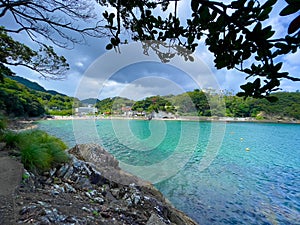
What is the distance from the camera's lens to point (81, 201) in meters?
2.52

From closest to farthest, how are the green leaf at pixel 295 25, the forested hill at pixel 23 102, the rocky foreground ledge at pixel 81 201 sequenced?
the green leaf at pixel 295 25
the rocky foreground ledge at pixel 81 201
the forested hill at pixel 23 102

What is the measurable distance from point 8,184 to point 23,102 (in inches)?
1177

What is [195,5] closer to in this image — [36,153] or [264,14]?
[264,14]

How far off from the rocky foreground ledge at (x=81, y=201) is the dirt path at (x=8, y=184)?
5 centimetres

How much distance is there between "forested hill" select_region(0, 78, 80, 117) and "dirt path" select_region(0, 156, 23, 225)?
5.50 m

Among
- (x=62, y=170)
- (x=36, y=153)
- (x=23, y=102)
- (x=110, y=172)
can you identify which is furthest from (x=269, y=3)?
(x=23, y=102)

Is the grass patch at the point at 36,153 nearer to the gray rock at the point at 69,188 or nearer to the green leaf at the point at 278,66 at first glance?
the gray rock at the point at 69,188

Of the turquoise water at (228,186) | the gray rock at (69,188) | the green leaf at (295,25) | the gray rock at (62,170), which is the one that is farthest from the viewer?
the turquoise water at (228,186)

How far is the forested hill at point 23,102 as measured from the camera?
1940 cm

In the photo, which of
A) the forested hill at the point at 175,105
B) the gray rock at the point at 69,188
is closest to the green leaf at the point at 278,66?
the gray rock at the point at 69,188

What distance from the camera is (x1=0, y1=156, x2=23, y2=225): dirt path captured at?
1542 mm

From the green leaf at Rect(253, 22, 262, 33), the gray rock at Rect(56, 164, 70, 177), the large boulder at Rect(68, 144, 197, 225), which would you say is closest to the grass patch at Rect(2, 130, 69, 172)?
the gray rock at Rect(56, 164, 70, 177)

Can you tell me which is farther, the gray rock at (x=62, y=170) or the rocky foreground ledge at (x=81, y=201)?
the gray rock at (x=62, y=170)

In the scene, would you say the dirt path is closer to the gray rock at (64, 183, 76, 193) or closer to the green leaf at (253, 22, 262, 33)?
the gray rock at (64, 183, 76, 193)
